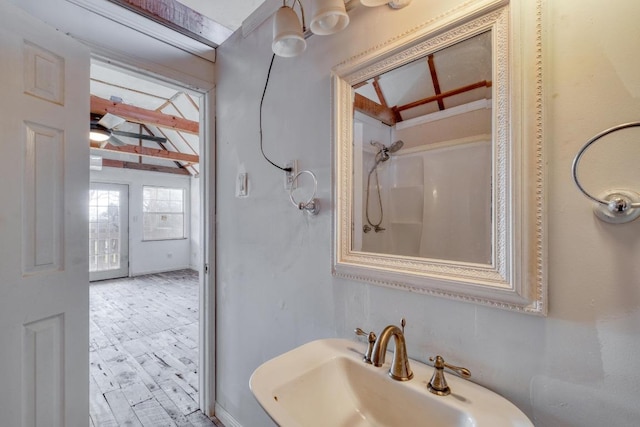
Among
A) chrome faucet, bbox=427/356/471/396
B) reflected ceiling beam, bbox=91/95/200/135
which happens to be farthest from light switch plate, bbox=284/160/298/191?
reflected ceiling beam, bbox=91/95/200/135

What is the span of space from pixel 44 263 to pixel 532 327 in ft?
5.48

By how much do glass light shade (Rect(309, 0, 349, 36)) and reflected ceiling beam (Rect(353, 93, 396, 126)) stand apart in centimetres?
24

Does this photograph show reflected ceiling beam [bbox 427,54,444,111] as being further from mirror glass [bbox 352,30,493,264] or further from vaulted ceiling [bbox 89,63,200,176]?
vaulted ceiling [bbox 89,63,200,176]

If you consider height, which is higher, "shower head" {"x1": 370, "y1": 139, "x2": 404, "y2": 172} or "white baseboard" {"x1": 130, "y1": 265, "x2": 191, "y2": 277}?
"shower head" {"x1": 370, "y1": 139, "x2": 404, "y2": 172}

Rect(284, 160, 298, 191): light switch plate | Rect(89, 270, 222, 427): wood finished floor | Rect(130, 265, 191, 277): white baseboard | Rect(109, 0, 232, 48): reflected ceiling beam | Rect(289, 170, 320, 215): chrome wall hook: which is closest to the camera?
Rect(289, 170, 320, 215): chrome wall hook

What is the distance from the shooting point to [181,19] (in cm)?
151

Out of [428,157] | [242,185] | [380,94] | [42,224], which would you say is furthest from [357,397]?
[42,224]

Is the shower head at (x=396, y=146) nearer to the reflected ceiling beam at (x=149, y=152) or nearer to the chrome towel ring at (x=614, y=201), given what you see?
the chrome towel ring at (x=614, y=201)

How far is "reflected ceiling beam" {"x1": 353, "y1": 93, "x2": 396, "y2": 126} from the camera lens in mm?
948

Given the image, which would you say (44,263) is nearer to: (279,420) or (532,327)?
(279,420)

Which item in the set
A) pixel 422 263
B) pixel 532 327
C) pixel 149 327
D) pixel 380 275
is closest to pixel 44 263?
pixel 380 275

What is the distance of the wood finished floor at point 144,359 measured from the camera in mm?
1757

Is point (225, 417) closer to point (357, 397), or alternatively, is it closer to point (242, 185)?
point (357, 397)

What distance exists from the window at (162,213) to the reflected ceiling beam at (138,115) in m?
2.50
